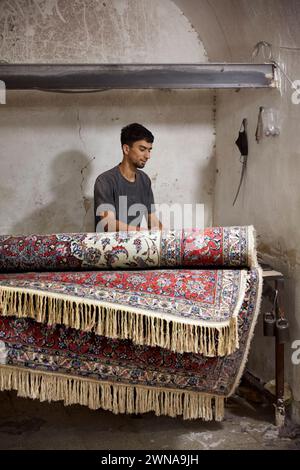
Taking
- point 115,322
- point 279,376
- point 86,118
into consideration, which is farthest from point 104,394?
point 86,118

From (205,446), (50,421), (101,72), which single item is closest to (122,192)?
(101,72)

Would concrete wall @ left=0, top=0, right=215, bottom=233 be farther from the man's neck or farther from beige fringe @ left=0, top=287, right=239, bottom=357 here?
beige fringe @ left=0, top=287, right=239, bottom=357

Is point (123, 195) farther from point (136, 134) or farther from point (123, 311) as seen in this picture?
point (123, 311)

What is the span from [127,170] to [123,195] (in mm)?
192

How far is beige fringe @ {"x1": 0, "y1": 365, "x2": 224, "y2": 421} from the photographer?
2.31 m

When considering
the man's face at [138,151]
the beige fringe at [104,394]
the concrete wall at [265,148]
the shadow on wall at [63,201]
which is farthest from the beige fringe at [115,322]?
the shadow on wall at [63,201]

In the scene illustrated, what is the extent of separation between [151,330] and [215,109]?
2976 mm

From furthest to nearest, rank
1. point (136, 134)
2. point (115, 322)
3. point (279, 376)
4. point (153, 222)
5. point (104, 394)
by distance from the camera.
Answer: point (153, 222), point (136, 134), point (279, 376), point (104, 394), point (115, 322)

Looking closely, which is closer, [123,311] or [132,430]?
[123,311]

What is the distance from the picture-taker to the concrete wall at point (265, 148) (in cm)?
287

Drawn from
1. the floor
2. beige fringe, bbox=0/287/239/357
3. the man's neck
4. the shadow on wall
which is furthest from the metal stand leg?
the shadow on wall

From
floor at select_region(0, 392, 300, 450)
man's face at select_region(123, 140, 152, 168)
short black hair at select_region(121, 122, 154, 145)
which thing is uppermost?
short black hair at select_region(121, 122, 154, 145)

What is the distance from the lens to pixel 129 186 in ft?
12.7

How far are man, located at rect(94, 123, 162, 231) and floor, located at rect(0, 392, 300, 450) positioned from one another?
118 cm
